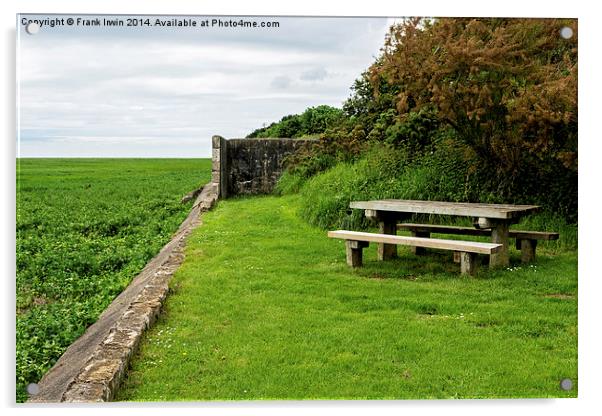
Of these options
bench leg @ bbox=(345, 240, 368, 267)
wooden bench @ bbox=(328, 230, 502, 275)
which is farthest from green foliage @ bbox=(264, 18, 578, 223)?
bench leg @ bbox=(345, 240, 368, 267)

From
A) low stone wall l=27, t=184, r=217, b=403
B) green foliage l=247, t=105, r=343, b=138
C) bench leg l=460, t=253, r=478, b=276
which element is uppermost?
green foliage l=247, t=105, r=343, b=138

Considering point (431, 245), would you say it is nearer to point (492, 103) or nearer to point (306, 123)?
point (492, 103)

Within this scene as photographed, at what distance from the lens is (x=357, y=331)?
19.8ft

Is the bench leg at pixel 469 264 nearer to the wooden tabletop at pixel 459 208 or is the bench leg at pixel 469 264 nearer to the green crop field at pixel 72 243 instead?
the wooden tabletop at pixel 459 208

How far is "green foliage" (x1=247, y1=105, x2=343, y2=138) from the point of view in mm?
14441

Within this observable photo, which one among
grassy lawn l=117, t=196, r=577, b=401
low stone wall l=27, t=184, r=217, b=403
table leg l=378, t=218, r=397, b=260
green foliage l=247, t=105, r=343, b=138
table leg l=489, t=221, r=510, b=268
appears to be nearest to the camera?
low stone wall l=27, t=184, r=217, b=403

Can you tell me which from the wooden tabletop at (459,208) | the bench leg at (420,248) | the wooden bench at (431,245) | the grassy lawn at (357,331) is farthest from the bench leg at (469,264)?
the bench leg at (420,248)

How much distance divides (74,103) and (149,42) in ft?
2.81

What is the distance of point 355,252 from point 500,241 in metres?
1.56

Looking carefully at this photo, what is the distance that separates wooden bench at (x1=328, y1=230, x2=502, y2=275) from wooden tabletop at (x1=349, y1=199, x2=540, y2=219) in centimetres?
32

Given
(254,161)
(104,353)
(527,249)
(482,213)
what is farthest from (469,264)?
(254,161)

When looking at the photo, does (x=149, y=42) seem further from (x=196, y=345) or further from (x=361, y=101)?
(x=361, y=101)

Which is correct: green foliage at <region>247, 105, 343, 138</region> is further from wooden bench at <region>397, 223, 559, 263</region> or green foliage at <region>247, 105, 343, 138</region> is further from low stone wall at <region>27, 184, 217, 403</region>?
low stone wall at <region>27, 184, 217, 403</region>
